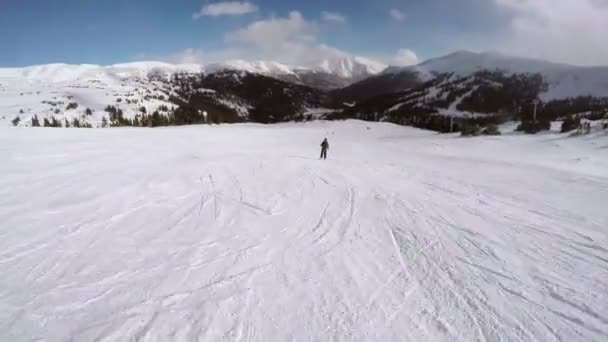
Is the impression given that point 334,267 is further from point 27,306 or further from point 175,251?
point 27,306

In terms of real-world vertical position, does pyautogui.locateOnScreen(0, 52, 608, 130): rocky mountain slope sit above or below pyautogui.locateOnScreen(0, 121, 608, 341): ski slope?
above

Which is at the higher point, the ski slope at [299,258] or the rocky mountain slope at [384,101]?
the rocky mountain slope at [384,101]

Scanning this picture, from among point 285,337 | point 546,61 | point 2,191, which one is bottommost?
point 285,337

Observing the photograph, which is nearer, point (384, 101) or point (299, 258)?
point (299, 258)

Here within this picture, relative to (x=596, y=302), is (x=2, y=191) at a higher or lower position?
higher

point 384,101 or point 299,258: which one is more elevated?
point 384,101

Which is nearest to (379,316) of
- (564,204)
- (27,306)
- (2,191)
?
(27,306)

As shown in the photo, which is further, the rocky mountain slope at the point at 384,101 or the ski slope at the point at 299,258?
the rocky mountain slope at the point at 384,101

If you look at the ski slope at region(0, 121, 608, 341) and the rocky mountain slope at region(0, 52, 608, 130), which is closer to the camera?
the ski slope at region(0, 121, 608, 341)
